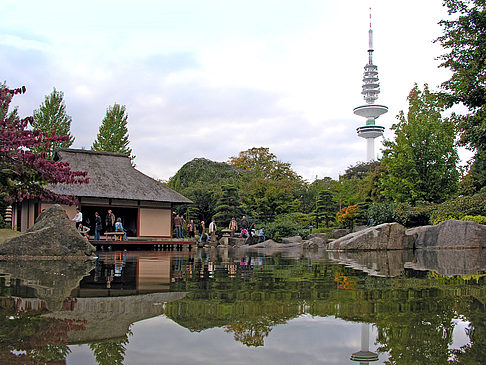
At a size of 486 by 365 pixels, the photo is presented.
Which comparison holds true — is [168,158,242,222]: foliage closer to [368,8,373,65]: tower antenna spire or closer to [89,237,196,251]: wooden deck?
[89,237,196,251]: wooden deck

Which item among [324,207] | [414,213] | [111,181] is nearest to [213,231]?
[111,181]

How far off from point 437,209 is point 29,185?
17.6 metres

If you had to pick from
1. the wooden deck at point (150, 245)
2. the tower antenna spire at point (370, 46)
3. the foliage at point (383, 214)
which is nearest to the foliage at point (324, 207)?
the foliage at point (383, 214)

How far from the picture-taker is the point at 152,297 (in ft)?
12.1

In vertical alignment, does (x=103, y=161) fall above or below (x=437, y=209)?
above

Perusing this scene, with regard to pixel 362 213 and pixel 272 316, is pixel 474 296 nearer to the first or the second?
pixel 272 316

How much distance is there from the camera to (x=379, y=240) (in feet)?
52.5

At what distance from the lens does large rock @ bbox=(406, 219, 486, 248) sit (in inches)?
590

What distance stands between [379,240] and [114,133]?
1318 inches

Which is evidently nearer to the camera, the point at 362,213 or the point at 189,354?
the point at 189,354

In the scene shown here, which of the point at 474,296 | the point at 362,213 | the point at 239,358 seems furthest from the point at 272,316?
the point at 362,213

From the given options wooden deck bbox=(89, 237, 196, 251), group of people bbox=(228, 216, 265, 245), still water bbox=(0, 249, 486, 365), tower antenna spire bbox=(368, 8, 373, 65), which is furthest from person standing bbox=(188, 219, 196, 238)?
tower antenna spire bbox=(368, 8, 373, 65)

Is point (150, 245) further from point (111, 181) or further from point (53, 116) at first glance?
point (53, 116)

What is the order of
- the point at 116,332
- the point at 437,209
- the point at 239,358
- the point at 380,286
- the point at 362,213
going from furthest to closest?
the point at 362,213, the point at 437,209, the point at 380,286, the point at 116,332, the point at 239,358
